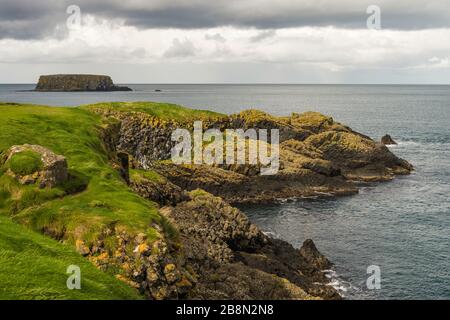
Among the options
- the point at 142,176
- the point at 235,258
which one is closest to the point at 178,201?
the point at 142,176

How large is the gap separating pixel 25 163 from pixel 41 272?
14.3 metres

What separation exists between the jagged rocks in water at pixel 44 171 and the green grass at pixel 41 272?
278 inches

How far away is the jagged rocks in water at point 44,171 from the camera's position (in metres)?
26.6

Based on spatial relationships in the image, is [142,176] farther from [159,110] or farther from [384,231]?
[159,110]

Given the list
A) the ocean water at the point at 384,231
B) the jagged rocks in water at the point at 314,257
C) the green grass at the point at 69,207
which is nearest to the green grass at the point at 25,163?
the green grass at the point at 69,207

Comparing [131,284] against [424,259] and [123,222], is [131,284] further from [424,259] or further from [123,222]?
[424,259]

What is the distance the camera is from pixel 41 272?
14.4 m

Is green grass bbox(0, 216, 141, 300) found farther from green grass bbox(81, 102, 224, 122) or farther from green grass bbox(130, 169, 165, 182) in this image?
green grass bbox(81, 102, 224, 122)

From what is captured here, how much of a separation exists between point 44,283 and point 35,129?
86.2ft

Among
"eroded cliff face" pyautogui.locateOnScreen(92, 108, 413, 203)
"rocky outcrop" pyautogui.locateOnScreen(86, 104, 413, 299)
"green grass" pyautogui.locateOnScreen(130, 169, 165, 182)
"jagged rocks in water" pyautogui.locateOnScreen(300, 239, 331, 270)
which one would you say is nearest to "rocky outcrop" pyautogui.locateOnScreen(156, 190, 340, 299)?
"rocky outcrop" pyautogui.locateOnScreen(86, 104, 413, 299)

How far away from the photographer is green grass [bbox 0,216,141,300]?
42.8 ft

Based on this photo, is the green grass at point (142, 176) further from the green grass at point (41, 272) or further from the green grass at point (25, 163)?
the green grass at point (41, 272)
